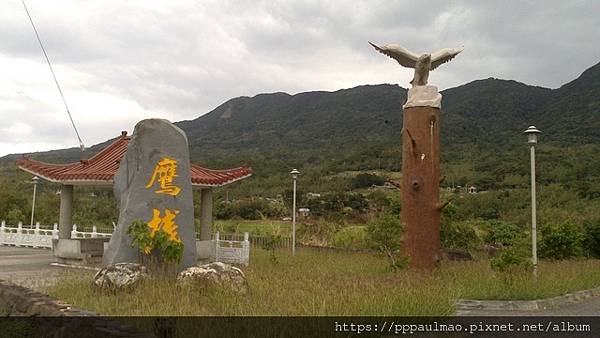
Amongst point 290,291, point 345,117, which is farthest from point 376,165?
point 290,291

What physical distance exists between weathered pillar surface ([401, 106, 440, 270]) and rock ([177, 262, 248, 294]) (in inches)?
177

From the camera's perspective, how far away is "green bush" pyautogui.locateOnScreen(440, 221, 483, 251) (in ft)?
48.6

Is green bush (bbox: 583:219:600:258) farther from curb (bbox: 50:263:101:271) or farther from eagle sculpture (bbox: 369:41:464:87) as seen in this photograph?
curb (bbox: 50:263:101:271)

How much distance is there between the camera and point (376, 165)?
48.8 meters

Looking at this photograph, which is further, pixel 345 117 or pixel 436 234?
pixel 345 117

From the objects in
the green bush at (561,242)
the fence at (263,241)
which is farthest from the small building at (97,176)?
the green bush at (561,242)

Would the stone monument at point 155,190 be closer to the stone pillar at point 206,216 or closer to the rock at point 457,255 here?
the stone pillar at point 206,216

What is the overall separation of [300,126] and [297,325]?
7067 centimetres

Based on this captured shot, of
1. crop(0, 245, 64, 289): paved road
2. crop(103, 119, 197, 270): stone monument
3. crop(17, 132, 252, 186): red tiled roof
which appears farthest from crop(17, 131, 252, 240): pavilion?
crop(103, 119, 197, 270): stone monument

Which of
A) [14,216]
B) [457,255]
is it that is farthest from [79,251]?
[14,216]

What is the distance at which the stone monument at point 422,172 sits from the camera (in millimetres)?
11164

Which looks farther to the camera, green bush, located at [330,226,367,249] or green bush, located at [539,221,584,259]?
green bush, located at [330,226,367,249]

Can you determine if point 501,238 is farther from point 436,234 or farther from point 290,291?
point 290,291

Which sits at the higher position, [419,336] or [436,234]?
[436,234]
